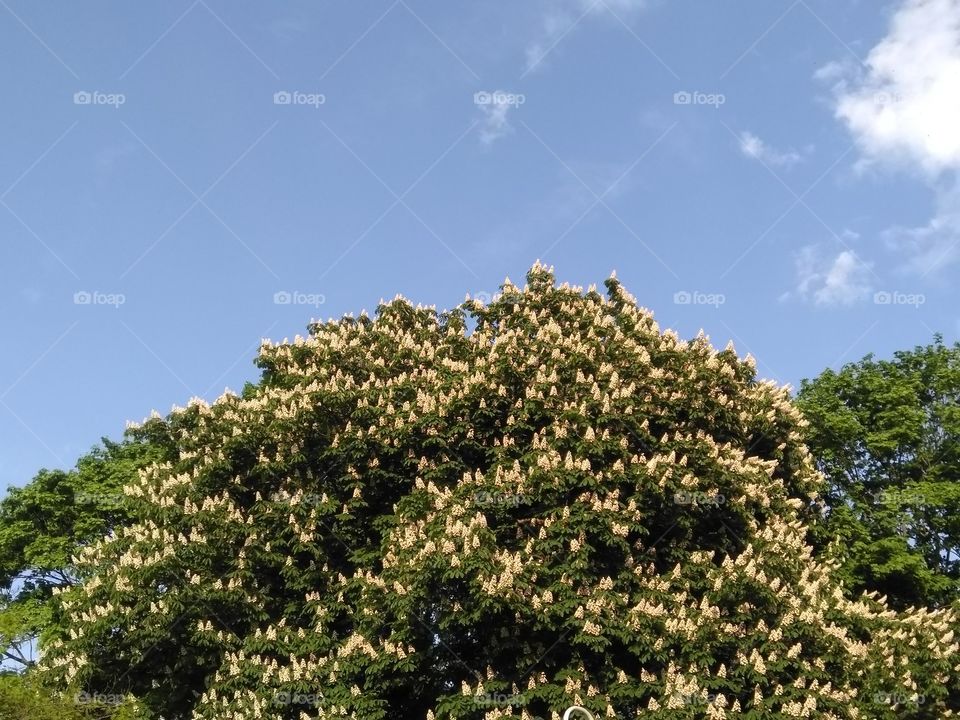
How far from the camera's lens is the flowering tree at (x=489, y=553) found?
720 inches

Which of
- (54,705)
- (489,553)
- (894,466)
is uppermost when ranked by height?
(894,466)

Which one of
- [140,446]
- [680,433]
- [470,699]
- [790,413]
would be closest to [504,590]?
[470,699]

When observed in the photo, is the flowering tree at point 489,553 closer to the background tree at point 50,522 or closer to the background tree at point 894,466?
the background tree at point 894,466

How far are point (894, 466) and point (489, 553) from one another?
23846 millimetres

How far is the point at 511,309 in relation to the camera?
25.6 metres

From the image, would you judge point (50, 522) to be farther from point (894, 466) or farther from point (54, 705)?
point (894, 466)

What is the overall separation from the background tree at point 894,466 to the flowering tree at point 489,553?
6.48m

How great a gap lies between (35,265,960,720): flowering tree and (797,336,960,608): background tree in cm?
648

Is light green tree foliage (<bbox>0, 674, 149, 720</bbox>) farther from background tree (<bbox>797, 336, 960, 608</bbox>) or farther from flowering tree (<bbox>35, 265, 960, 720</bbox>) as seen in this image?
background tree (<bbox>797, 336, 960, 608</bbox>)

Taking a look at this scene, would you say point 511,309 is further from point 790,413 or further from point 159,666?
point 159,666

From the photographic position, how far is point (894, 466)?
35.8 metres

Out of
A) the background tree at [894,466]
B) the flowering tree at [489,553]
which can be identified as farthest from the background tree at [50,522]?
the background tree at [894,466]

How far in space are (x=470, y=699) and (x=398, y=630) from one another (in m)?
1.99

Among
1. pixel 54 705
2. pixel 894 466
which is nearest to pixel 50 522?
pixel 54 705
